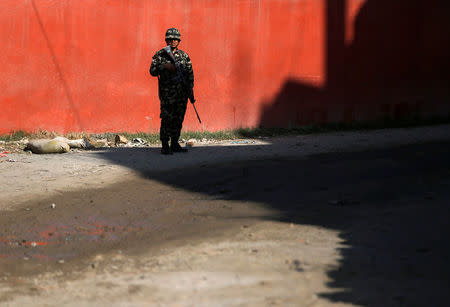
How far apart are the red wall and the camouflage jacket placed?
6.99ft

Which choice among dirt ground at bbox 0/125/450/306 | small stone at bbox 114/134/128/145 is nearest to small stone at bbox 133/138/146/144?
small stone at bbox 114/134/128/145

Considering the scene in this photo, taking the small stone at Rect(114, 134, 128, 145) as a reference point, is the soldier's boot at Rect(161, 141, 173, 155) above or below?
below

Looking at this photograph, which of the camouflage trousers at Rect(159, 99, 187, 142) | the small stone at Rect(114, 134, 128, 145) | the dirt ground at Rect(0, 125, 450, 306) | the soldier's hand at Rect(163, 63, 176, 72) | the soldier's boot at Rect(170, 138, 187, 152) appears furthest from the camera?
the small stone at Rect(114, 134, 128, 145)

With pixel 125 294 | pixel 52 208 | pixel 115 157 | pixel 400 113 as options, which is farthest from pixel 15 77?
pixel 125 294

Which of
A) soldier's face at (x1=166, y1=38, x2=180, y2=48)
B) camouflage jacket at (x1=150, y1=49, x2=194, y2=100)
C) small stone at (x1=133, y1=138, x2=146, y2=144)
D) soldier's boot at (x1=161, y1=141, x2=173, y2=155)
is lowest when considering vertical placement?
soldier's boot at (x1=161, y1=141, x2=173, y2=155)

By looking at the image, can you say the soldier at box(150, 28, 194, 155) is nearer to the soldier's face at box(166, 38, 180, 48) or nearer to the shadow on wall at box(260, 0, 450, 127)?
the soldier's face at box(166, 38, 180, 48)

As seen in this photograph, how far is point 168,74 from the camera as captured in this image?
30.7ft

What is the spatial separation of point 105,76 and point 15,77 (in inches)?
54.0

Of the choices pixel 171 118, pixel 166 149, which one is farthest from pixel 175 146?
pixel 171 118

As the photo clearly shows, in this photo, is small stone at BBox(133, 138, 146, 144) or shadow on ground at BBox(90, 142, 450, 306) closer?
shadow on ground at BBox(90, 142, 450, 306)

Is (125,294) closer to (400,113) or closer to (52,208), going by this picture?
(52,208)

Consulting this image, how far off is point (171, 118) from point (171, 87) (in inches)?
16.4

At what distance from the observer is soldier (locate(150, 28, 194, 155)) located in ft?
30.6

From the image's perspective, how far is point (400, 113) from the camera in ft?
44.2
